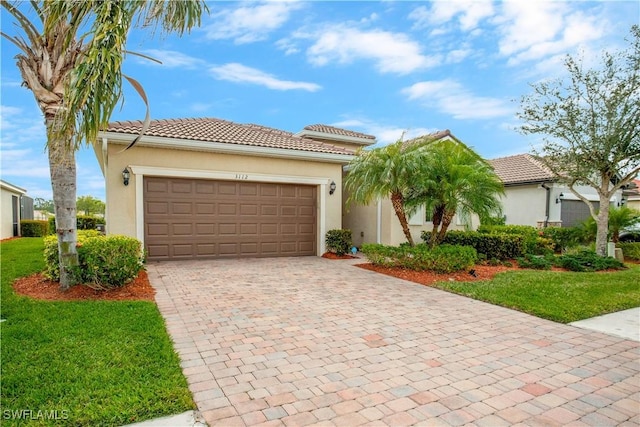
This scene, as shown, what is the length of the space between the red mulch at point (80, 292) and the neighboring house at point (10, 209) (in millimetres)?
15953

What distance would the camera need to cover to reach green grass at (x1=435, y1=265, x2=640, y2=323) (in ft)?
19.7

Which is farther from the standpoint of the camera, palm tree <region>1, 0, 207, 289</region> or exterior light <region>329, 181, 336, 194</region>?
exterior light <region>329, 181, 336, 194</region>

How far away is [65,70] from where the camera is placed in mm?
6184

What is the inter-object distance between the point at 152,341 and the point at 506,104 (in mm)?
13518

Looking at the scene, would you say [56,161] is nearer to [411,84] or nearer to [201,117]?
[201,117]

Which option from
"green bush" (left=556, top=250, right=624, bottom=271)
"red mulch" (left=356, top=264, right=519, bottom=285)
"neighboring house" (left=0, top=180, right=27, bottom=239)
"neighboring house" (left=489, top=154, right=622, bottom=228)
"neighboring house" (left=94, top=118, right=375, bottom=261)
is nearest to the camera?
"red mulch" (left=356, top=264, right=519, bottom=285)

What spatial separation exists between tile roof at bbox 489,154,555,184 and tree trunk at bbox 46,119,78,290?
17.3 m

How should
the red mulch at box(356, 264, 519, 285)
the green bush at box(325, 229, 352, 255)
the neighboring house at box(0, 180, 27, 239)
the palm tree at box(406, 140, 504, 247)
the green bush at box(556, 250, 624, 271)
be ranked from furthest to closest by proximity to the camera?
the neighboring house at box(0, 180, 27, 239) < the green bush at box(325, 229, 352, 255) < the green bush at box(556, 250, 624, 271) < the palm tree at box(406, 140, 504, 247) < the red mulch at box(356, 264, 519, 285)

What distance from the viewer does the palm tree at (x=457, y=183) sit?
8.97m

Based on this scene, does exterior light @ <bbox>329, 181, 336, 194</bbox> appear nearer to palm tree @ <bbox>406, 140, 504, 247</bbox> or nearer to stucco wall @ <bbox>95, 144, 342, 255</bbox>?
stucco wall @ <bbox>95, 144, 342, 255</bbox>

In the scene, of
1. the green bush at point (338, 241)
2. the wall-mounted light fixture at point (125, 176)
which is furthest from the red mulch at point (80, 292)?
the green bush at point (338, 241)

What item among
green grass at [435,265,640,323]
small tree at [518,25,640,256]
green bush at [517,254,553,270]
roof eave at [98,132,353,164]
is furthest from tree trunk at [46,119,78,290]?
small tree at [518,25,640,256]

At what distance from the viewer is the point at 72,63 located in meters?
6.21

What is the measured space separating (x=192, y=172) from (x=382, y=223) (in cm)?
711
